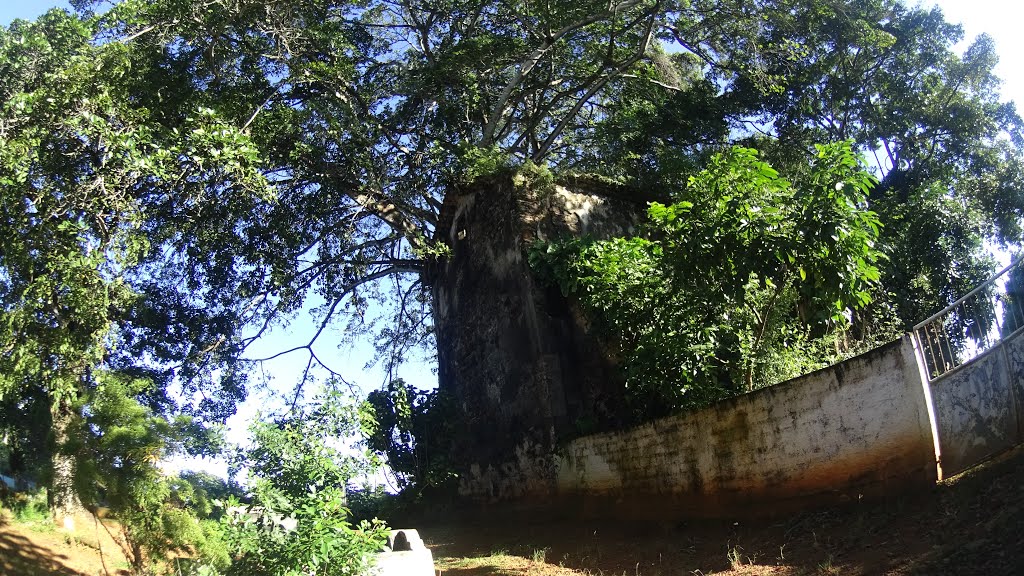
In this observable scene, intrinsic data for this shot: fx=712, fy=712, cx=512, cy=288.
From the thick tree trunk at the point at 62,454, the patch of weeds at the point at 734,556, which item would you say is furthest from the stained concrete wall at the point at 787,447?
the thick tree trunk at the point at 62,454

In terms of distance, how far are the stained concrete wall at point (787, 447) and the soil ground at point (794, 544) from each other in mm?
211

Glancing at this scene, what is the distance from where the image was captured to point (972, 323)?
19.4 feet

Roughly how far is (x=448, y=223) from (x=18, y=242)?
6793 millimetres

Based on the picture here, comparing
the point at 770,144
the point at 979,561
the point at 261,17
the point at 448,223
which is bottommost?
the point at 979,561

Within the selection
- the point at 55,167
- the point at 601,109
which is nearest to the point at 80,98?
the point at 55,167

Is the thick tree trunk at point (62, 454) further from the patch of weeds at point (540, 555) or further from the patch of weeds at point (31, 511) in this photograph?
the patch of weeds at point (540, 555)

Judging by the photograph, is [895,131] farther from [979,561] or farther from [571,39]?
[979,561]

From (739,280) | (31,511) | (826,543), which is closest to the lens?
(826,543)

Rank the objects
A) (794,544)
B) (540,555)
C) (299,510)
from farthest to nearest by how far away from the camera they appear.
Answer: (540,555), (794,544), (299,510)

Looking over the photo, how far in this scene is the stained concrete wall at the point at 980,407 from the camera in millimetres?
5262

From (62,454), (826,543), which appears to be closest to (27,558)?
(62,454)

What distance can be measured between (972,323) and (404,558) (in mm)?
5067

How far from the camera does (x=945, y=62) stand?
12.9 metres

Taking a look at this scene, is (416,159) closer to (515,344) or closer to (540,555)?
(515,344)
